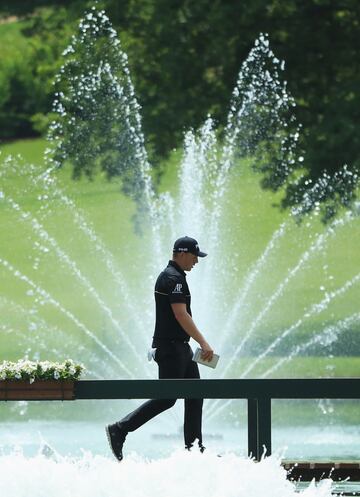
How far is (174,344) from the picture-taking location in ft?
31.1

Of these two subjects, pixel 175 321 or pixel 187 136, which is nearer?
pixel 175 321

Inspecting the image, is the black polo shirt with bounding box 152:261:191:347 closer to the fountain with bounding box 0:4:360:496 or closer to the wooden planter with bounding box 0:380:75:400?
the wooden planter with bounding box 0:380:75:400

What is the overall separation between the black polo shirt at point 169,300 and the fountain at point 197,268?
1630 millimetres

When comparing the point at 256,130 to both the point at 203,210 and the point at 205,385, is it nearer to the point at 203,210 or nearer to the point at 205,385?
the point at 203,210

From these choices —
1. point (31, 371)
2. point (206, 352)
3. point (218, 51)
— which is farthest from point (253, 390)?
point (218, 51)

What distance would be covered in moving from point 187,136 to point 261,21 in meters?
2.59

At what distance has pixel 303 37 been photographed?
25078mm

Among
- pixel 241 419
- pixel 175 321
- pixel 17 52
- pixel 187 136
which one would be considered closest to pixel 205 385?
pixel 175 321

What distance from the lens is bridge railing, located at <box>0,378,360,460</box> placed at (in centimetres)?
849

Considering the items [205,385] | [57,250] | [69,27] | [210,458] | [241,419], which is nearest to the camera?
[210,458]

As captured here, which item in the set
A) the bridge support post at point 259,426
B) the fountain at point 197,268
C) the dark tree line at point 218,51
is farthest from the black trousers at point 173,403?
the dark tree line at point 218,51

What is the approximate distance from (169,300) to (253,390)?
106 centimetres

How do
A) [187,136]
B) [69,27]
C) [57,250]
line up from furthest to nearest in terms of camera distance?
[57,250], [69,27], [187,136]

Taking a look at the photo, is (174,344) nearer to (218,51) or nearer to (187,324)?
→ (187,324)
